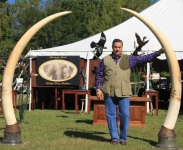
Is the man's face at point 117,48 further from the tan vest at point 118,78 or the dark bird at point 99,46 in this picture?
the dark bird at point 99,46

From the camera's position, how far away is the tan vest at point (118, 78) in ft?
20.4

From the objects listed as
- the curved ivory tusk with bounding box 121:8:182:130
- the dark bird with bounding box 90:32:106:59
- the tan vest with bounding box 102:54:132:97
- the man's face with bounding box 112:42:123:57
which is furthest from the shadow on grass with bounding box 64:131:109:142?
the dark bird with bounding box 90:32:106:59

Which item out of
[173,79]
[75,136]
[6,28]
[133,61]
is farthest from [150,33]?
[6,28]

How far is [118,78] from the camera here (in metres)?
6.26

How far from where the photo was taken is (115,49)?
6.25m

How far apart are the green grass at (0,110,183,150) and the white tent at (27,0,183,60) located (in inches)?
114

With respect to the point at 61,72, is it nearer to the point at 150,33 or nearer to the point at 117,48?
the point at 150,33

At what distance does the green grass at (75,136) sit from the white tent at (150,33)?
9.50 feet

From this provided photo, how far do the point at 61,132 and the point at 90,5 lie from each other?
40.0 metres

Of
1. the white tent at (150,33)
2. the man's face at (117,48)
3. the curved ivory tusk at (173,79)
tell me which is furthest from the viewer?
the white tent at (150,33)

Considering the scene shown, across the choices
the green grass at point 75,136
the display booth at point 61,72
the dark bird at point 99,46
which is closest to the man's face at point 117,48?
the green grass at point 75,136

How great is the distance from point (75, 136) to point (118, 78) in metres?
1.65

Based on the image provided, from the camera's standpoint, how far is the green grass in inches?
248

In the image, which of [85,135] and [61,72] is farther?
[61,72]
